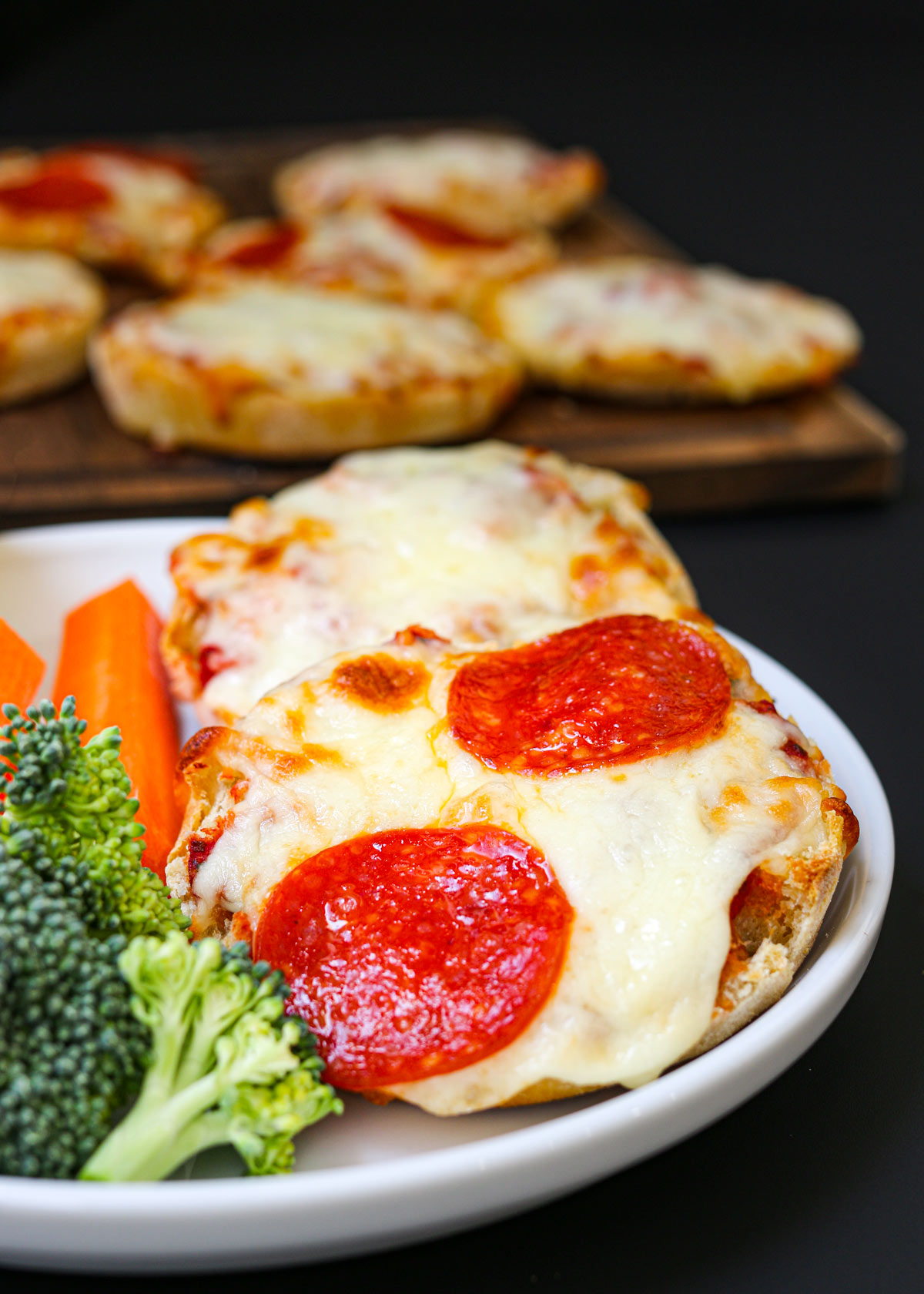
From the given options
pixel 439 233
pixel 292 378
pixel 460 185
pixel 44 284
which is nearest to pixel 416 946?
pixel 292 378

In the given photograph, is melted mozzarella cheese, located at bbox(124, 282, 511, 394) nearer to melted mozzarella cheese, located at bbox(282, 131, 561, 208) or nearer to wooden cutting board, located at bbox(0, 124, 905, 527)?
wooden cutting board, located at bbox(0, 124, 905, 527)

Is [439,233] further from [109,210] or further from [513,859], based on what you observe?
[513,859]

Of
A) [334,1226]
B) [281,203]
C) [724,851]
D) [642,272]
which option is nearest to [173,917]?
[334,1226]

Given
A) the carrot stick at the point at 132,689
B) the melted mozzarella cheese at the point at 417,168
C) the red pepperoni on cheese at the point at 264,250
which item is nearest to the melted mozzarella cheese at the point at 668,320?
the red pepperoni on cheese at the point at 264,250

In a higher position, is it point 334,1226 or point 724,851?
point 724,851

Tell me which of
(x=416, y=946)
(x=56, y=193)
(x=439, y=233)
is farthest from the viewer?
(x=56, y=193)

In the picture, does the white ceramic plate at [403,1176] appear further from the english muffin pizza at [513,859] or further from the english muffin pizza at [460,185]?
the english muffin pizza at [460,185]

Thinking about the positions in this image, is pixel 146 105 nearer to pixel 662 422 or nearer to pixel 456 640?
pixel 662 422
